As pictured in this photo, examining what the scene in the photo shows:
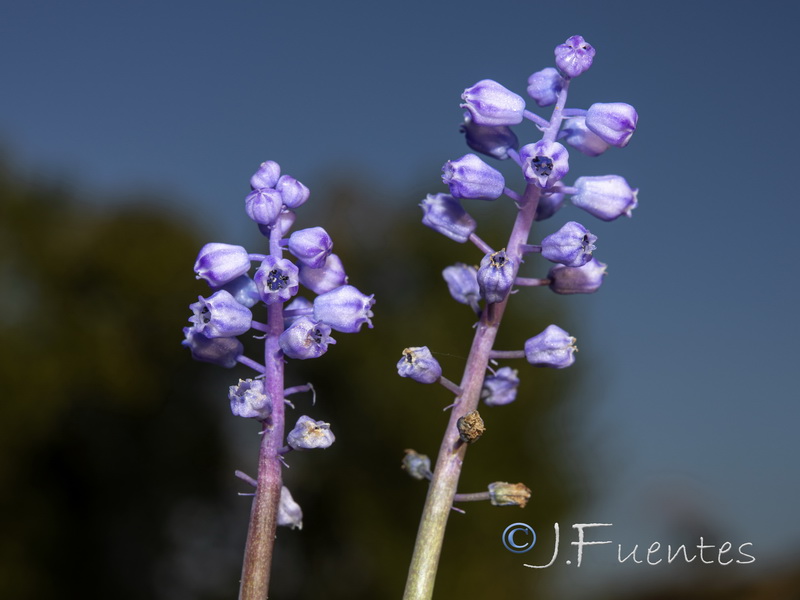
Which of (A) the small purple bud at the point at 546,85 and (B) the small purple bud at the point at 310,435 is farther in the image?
(A) the small purple bud at the point at 546,85

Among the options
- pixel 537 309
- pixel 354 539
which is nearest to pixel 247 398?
pixel 537 309

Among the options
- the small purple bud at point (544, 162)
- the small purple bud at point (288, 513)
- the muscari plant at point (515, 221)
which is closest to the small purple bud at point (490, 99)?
the muscari plant at point (515, 221)

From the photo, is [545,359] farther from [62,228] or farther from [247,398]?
[62,228]

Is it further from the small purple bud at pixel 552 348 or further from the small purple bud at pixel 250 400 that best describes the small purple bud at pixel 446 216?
the small purple bud at pixel 250 400

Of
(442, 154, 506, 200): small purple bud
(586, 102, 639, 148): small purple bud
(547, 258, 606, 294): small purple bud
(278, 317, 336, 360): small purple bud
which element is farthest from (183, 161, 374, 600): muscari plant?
(586, 102, 639, 148): small purple bud

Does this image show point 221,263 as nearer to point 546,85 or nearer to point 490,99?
point 490,99

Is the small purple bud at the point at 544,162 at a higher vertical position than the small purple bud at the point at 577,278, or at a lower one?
higher

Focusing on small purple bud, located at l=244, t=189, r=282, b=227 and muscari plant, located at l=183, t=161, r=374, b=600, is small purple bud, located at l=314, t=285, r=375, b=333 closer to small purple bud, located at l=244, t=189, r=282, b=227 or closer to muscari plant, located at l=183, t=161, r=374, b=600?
muscari plant, located at l=183, t=161, r=374, b=600

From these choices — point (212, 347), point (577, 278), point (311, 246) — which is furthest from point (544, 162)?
point (212, 347)
